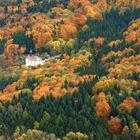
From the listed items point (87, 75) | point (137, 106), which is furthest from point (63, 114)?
point (87, 75)

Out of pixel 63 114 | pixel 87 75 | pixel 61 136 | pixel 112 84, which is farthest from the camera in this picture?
pixel 87 75

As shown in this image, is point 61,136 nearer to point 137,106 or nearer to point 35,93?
point 137,106

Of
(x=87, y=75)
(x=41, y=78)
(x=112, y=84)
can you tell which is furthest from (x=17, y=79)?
(x=112, y=84)

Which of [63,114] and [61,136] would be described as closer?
[61,136]

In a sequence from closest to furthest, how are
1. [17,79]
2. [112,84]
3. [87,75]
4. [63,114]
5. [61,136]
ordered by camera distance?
1. [61,136]
2. [63,114]
3. [112,84]
4. [87,75]
5. [17,79]

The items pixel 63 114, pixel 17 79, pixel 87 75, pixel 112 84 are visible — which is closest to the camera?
pixel 63 114

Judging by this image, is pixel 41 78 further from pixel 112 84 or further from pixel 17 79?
pixel 112 84

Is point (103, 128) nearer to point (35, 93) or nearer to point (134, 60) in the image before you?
point (35, 93)

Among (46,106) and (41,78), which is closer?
(46,106)

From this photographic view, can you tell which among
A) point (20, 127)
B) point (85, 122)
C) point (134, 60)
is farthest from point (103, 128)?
point (134, 60)
